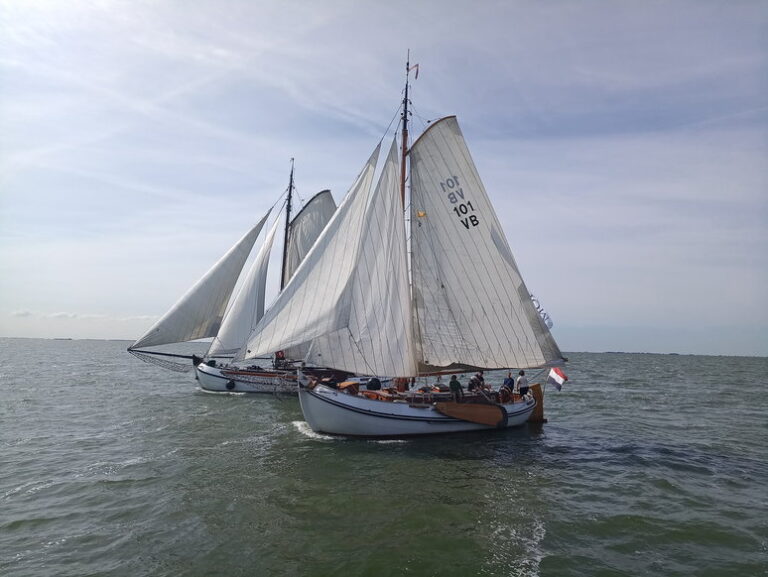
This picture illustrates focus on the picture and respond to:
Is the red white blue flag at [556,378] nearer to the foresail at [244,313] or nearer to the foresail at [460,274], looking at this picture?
the foresail at [460,274]

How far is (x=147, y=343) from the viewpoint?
3183 cm

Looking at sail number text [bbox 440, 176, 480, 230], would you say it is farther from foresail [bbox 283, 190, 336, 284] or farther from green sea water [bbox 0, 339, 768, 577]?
foresail [bbox 283, 190, 336, 284]

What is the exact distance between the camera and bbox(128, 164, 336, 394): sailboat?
33.4 meters

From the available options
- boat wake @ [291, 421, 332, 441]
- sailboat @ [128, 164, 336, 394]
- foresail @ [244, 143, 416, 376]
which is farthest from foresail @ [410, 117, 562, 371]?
sailboat @ [128, 164, 336, 394]

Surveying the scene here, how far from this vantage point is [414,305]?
865 inches

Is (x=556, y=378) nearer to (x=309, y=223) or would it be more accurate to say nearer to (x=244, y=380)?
(x=244, y=380)

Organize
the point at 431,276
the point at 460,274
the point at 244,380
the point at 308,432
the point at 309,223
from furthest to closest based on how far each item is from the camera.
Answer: the point at 309,223, the point at 244,380, the point at 308,432, the point at 431,276, the point at 460,274

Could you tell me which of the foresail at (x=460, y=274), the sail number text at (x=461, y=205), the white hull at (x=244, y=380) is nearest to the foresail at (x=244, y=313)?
the white hull at (x=244, y=380)

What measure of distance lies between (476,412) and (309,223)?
23.7 m

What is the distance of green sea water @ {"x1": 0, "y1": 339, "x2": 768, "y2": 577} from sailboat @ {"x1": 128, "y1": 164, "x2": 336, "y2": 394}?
8.86 metres

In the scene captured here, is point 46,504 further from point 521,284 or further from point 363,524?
point 521,284

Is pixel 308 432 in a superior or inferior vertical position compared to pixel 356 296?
inferior

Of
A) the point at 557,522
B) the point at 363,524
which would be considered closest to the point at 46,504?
the point at 363,524

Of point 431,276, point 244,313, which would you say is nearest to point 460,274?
point 431,276
